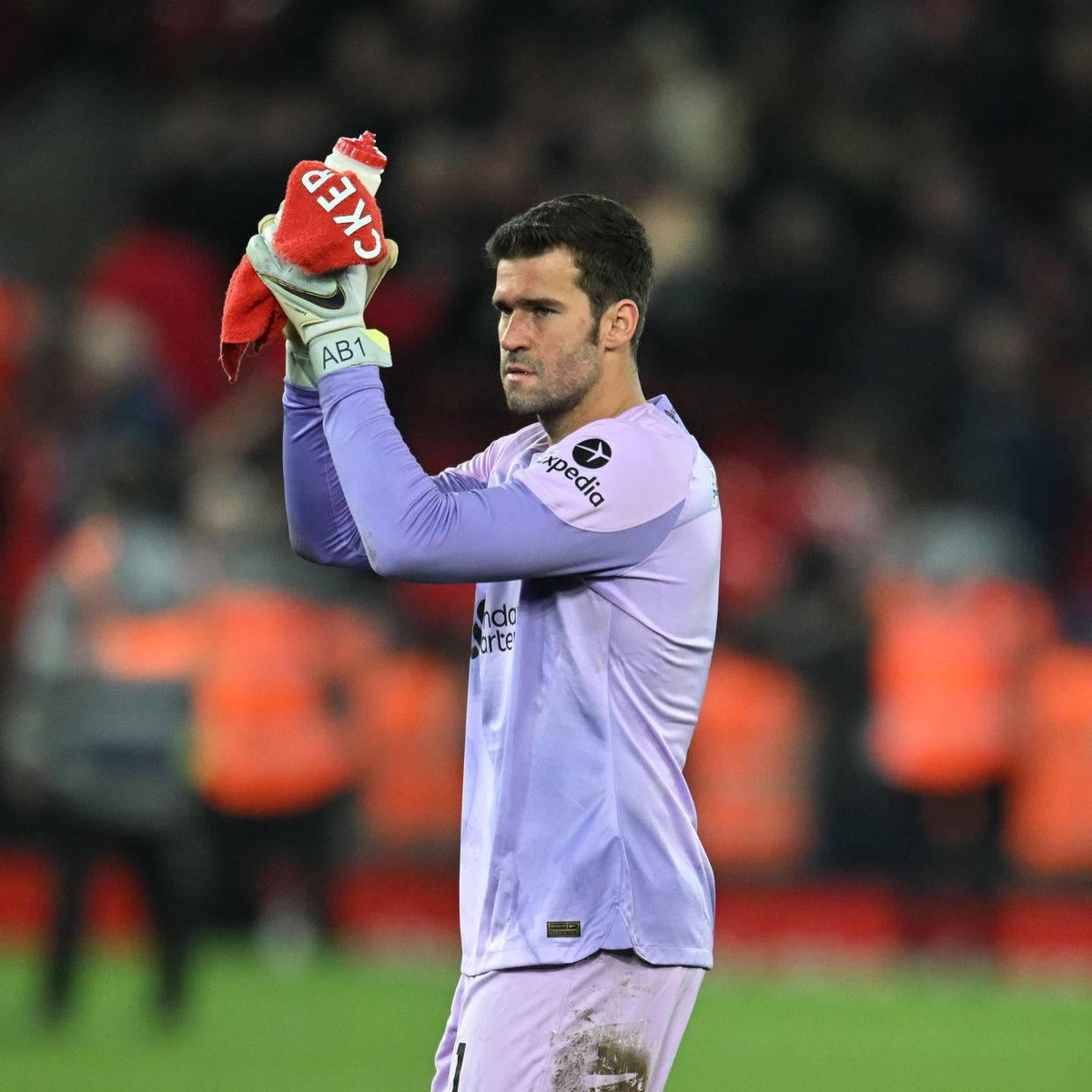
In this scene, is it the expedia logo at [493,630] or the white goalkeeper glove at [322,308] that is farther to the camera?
the expedia logo at [493,630]

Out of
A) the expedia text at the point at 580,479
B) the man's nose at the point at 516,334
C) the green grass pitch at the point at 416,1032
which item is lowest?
the green grass pitch at the point at 416,1032

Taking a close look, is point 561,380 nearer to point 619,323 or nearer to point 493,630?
point 619,323

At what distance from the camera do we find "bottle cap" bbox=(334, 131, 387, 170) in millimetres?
3311

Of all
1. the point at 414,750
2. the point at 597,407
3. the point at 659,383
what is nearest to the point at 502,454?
the point at 597,407

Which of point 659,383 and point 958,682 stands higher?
point 659,383

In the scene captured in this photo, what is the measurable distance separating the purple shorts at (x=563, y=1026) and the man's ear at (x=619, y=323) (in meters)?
0.94

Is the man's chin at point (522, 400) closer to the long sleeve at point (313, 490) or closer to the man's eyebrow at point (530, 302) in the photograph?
the man's eyebrow at point (530, 302)

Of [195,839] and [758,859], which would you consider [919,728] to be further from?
[195,839]

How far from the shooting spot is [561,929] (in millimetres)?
3213

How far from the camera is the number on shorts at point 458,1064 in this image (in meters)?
3.26

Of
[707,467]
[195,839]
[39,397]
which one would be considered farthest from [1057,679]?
[707,467]

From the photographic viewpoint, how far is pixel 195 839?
404 inches

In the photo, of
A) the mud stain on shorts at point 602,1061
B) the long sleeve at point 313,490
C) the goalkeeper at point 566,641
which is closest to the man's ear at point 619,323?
the goalkeeper at point 566,641

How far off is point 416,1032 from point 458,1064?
488 cm
